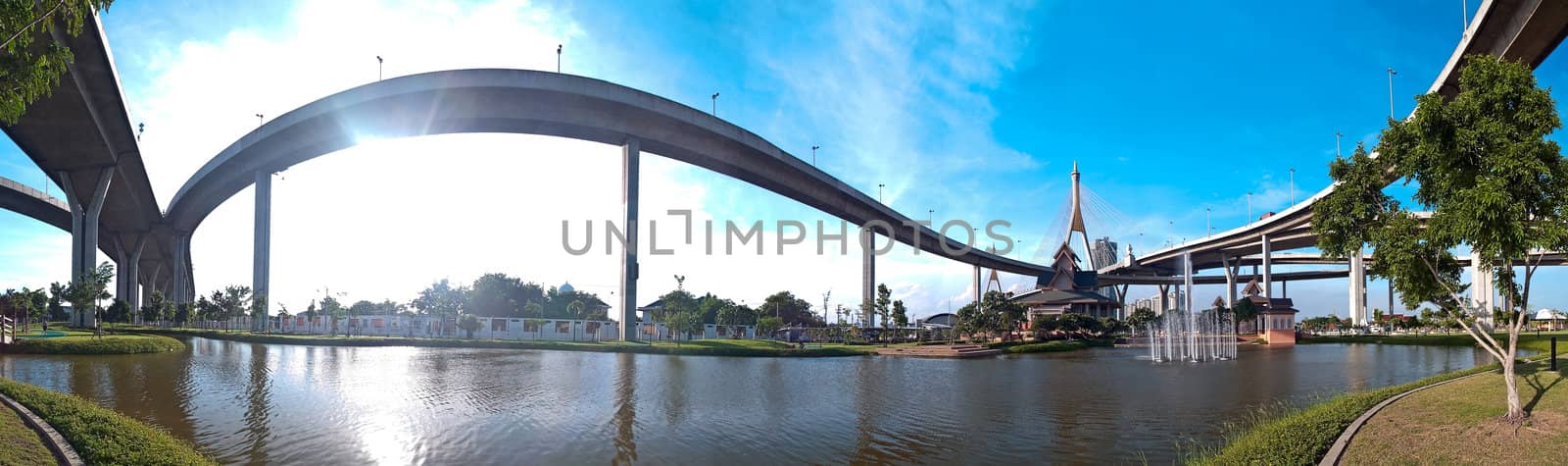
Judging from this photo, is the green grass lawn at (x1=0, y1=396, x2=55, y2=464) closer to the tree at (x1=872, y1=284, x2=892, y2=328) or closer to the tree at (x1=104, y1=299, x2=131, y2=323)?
the tree at (x1=872, y1=284, x2=892, y2=328)

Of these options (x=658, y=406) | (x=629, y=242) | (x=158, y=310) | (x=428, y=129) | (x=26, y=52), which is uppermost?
(x=428, y=129)

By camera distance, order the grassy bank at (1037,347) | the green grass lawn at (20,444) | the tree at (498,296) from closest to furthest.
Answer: the green grass lawn at (20,444) → the grassy bank at (1037,347) → the tree at (498,296)

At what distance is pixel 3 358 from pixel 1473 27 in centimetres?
6210

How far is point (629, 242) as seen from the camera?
48.0 metres

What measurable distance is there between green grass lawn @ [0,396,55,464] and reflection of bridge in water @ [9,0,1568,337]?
34008mm

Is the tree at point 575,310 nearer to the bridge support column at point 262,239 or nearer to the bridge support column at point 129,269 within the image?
the bridge support column at point 262,239

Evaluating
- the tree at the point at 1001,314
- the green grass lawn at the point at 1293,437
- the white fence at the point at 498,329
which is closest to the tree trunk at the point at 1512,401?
the green grass lawn at the point at 1293,437

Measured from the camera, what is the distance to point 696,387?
22172mm

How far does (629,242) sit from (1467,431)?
4242 cm

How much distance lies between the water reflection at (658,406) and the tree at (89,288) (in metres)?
27.0

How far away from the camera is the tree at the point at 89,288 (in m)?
48.7

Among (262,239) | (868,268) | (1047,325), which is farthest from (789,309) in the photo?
(262,239)

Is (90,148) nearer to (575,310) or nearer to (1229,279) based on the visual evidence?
(575,310)

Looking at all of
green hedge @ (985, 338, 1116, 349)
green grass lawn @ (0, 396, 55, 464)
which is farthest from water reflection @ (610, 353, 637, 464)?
green hedge @ (985, 338, 1116, 349)
